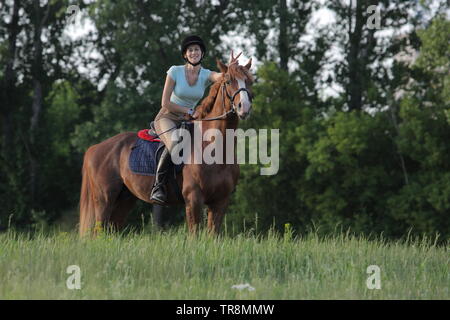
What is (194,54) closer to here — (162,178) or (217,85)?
(217,85)

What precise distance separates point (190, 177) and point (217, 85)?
4.02 ft

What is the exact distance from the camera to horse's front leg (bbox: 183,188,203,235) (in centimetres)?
938

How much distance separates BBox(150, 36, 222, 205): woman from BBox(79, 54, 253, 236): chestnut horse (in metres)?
0.18

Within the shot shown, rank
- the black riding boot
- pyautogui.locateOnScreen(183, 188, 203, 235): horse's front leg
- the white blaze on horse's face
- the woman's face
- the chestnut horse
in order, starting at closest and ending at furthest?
1. the white blaze on horse's face
2. the chestnut horse
3. pyautogui.locateOnScreen(183, 188, 203, 235): horse's front leg
4. the woman's face
5. the black riding boot

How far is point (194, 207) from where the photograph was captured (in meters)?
9.39

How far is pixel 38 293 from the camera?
21.6 feet

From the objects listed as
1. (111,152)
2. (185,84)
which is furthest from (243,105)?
(111,152)

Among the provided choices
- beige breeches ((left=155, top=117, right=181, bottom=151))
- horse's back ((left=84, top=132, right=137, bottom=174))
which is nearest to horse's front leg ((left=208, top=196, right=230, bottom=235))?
beige breeches ((left=155, top=117, right=181, bottom=151))

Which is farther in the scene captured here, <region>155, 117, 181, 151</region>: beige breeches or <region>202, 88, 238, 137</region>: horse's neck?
<region>155, 117, 181, 151</region>: beige breeches

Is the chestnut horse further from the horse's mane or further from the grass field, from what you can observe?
the grass field

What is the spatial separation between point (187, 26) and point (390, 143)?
31.3 feet

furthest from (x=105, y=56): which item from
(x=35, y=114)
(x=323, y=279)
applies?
(x=323, y=279)

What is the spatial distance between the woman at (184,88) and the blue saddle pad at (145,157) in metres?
0.45

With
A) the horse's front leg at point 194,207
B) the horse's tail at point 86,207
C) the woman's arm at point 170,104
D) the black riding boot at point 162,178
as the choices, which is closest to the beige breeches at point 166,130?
the black riding boot at point 162,178
